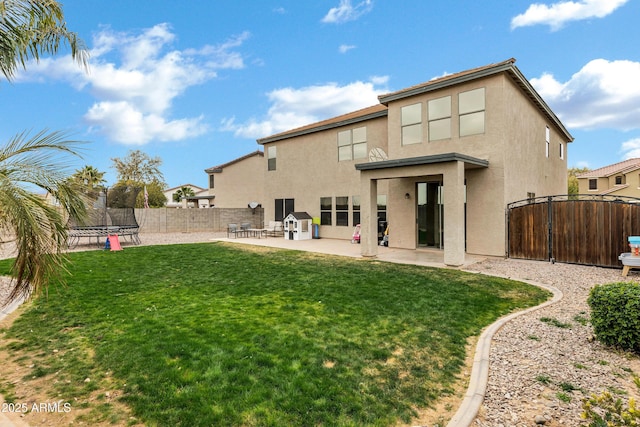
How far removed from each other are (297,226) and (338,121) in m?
6.05

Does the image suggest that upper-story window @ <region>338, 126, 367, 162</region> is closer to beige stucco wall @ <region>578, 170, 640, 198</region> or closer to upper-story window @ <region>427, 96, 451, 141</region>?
upper-story window @ <region>427, 96, 451, 141</region>

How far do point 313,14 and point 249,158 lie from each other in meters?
14.9

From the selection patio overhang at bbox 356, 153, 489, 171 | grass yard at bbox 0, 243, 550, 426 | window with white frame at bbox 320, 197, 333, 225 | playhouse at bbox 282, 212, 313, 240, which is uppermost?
patio overhang at bbox 356, 153, 489, 171

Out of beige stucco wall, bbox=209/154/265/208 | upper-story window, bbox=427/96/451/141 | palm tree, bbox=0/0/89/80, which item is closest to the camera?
palm tree, bbox=0/0/89/80

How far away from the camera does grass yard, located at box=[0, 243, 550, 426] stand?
3.05 metres

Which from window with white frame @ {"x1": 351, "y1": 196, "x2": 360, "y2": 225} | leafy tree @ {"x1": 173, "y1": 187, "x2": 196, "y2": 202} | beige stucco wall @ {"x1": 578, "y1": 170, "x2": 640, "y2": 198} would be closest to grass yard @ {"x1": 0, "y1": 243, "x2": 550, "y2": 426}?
window with white frame @ {"x1": 351, "y1": 196, "x2": 360, "y2": 225}

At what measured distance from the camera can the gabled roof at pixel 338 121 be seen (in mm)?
16231

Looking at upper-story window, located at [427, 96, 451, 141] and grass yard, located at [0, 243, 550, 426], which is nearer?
grass yard, located at [0, 243, 550, 426]

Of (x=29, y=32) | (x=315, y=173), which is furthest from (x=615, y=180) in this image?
(x=29, y=32)

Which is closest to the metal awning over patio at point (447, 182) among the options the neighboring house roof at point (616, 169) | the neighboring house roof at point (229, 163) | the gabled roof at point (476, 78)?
the gabled roof at point (476, 78)

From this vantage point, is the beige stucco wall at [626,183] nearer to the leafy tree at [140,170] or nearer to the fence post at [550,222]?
the fence post at [550,222]

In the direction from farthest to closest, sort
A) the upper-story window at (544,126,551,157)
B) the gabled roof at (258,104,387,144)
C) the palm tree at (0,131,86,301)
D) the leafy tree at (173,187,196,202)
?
1. the leafy tree at (173,187,196,202)
2. the gabled roof at (258,104,387,144)
3. the upper-story window at (544,126,551,157)
4. the palm tree at (0,131,86,301)

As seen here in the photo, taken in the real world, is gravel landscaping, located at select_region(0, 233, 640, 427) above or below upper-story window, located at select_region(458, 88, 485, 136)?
below

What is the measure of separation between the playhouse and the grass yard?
9.91 meters
